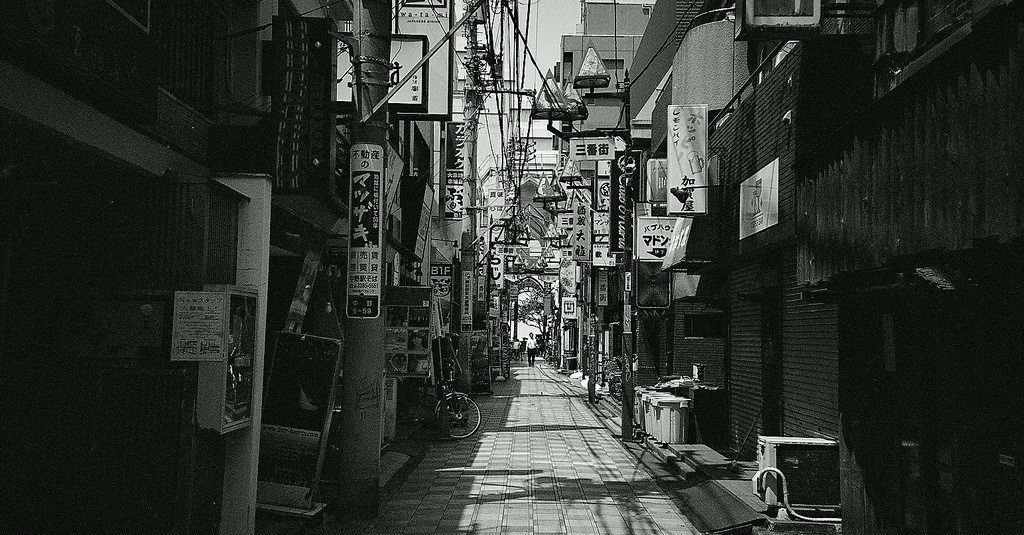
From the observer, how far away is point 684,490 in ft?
51.7

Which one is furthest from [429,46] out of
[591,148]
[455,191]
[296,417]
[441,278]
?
[455,191]

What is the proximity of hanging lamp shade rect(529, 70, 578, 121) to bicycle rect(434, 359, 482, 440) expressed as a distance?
762 cm

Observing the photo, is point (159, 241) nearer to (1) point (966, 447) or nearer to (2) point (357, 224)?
(2) point (357, 224)

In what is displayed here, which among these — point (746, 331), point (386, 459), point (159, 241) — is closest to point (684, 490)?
point (746, 331)

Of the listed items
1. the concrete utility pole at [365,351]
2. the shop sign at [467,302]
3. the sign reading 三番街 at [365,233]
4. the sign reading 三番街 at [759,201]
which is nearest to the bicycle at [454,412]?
the sign reading 三番街 at [759,201]

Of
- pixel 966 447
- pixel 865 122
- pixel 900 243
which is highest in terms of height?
pixel 865 122

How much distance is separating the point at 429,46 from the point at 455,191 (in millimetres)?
21266

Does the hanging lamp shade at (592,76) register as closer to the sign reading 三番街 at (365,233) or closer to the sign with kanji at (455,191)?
the sign reading 三番街 at (365,233)

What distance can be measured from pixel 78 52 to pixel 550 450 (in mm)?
16599

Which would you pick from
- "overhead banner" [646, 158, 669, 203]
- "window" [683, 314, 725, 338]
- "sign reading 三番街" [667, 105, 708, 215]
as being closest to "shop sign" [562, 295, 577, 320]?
"window" [683, 314, 725, 338]

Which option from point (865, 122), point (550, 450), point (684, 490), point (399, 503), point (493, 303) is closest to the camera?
point (865, 122)

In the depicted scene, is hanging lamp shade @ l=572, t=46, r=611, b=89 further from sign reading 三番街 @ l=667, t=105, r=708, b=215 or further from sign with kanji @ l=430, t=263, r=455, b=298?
sign with kanji @ l=430, t=263, r=455, b=298

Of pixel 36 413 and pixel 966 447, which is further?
pixel 36 413

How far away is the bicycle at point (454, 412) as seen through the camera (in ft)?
78.2
